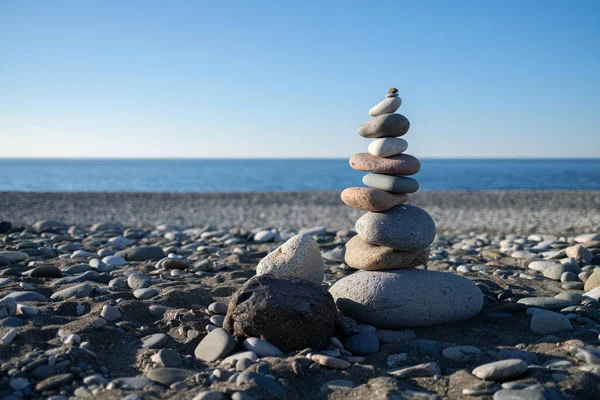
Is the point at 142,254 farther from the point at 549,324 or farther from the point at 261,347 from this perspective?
the point at 549,324

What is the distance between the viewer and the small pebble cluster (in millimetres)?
3193

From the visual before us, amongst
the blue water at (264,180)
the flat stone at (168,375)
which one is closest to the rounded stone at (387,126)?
the flat stone at (168,375)

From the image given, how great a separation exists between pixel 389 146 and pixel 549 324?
216 cm

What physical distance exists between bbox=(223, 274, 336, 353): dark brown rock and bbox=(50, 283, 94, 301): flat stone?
1.78m

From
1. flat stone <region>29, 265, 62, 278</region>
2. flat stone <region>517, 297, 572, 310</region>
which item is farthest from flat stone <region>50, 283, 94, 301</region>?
flat stone <region>517, 297, 572, 310</region>

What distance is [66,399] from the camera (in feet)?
9.89

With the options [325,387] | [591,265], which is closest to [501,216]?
[591,265]

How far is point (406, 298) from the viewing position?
4605 mm

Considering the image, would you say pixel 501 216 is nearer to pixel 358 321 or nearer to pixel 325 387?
pixel 358 321

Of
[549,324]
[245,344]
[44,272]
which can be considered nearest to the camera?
[245,344]

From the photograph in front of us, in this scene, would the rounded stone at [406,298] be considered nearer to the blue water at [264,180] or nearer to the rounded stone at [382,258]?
the rounded stone at [382,258]

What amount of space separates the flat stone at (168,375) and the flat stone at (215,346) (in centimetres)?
36

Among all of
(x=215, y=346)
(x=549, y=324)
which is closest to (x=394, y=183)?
(x=549, y=324)

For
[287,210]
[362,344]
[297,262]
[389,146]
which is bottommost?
[287,210]
